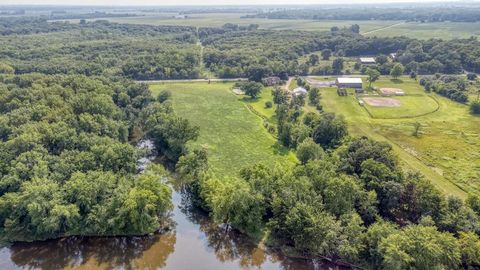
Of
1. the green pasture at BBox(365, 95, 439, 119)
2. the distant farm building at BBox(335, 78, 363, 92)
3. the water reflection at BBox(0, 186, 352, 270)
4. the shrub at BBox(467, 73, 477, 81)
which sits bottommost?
the water reflection at BBox(0, 186, 352, 270)

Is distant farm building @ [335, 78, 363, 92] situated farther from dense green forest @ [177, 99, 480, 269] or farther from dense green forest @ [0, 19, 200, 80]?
dense green forest @ [177, 99, 480, 269]

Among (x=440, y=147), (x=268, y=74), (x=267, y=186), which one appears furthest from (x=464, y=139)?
(x=268, y=74)

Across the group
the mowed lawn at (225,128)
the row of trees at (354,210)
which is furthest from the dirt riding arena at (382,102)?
the row of trees at (354,210)

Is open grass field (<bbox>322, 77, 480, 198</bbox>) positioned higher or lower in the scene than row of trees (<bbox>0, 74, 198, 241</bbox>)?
lower

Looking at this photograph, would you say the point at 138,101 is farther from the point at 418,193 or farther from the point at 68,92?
the point at 418,193

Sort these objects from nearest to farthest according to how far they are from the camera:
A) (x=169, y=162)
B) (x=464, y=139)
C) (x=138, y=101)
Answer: (x=169, y=162) < (x=464, y=139) < (x=138, y=101)

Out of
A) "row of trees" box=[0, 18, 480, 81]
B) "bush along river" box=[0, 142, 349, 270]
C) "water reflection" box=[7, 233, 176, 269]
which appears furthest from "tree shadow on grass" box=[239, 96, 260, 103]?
"water reflection" box=[7, 233, 176, 269]

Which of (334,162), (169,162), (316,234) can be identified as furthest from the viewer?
(169,162)
